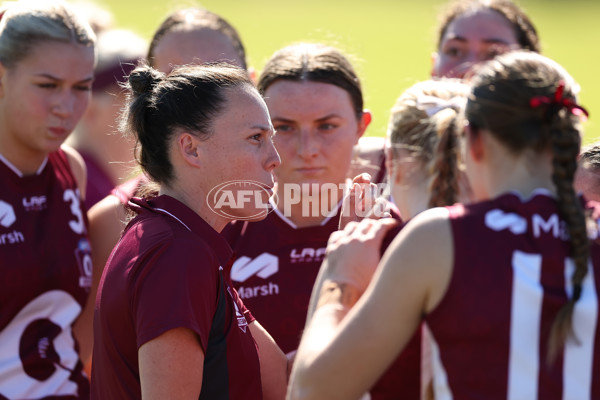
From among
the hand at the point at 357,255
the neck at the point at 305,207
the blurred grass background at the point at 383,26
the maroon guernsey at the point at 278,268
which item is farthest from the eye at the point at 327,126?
the blurred grass background at the point at 383,26

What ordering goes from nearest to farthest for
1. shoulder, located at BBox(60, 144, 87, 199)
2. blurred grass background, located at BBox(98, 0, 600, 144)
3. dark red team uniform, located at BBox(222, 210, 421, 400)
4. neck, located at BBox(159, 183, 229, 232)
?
neck, located at BBox(159, 183, 229, 232), dark red team uniform, located at BBox(222, 210, 421, 400), shoulder, located at BBox(60, 144, 87, 199), blurred grass background, located at BBox(98, 0, 600, 144)

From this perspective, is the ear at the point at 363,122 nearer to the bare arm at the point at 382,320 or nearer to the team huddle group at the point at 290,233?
the team huddle group at the point at 290,233

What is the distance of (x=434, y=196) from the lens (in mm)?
2166

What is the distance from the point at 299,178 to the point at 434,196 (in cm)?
97

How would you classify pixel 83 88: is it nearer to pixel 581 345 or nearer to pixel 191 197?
pixel 191 197

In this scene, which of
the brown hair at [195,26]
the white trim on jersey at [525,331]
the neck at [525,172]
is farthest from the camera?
the brown hair at [195,26]

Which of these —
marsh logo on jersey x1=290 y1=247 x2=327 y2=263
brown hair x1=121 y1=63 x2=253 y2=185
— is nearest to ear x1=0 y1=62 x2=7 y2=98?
brown hair x1=121 y1=63 x2=253 y2=185

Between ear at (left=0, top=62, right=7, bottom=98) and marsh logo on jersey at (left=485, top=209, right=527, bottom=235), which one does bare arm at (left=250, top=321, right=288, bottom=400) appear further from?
ear at (left=0, top=62, right=7, bottom=98)

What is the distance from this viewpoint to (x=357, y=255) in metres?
1.84

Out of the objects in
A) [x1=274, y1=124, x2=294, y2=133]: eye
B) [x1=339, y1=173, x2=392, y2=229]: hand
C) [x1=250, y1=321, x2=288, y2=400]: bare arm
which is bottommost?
[x1=250, y1=321, x2=288, y2=400]: bare arm

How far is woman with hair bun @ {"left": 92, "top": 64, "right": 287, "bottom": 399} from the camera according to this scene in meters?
1.88

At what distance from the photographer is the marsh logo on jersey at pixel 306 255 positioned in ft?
9.64

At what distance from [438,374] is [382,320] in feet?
0.58

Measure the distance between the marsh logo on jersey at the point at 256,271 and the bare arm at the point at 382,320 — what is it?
112cm
